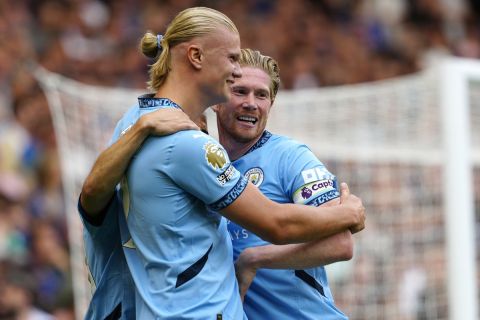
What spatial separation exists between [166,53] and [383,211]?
463 cm

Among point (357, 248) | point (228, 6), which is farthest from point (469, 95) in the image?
point (228, 6)

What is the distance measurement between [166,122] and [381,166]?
15.5ft

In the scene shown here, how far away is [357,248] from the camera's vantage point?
8992 millimetres

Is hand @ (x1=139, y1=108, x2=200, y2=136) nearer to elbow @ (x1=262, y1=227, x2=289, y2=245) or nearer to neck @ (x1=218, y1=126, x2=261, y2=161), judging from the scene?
elbow @ (x1=262, y1=227, x2=289, y2=245)

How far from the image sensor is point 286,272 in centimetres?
487

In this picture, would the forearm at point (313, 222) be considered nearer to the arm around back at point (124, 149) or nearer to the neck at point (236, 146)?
the arm around back at point (124, 149)

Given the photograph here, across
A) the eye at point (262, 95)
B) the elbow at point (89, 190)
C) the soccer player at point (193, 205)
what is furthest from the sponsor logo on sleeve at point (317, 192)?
the elbow at point (89, 190)

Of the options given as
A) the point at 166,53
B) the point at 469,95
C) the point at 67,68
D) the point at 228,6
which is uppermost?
the point at 228,6

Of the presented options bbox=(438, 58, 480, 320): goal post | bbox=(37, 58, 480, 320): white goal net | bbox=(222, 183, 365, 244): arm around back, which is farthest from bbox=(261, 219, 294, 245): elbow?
bbox=(37, 58, 480, 320): white goal net

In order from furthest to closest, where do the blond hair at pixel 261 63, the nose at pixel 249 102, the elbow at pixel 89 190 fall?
the blond hair at pixel 261 63, the nose at pixel 249 102, the elbow at pixel 89 190

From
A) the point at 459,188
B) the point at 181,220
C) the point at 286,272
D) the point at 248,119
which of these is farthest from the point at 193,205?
the point at 459,188

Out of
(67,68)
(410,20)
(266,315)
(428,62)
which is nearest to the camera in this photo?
(266,315)

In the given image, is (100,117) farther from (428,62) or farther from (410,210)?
(428,62)

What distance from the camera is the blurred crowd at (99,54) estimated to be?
10125 millimetres
